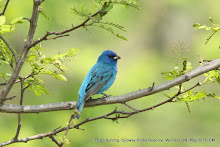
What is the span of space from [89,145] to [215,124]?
4.06 m

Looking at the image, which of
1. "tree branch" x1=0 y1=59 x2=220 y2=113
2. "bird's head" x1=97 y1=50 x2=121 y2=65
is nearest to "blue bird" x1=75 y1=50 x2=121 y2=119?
"bird's head" x1=97 y1=50 x2=121 y2=65

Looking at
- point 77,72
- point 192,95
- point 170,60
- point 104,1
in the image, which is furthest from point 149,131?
point 104,1

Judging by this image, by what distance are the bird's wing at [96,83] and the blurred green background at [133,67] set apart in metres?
2.65

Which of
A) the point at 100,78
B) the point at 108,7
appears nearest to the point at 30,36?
the point at 108,7

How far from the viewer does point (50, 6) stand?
885 cm

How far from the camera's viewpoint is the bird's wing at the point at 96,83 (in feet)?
14.0

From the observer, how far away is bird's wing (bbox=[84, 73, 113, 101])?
4.28 metres

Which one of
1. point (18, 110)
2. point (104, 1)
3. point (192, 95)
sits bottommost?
point (18, 110)

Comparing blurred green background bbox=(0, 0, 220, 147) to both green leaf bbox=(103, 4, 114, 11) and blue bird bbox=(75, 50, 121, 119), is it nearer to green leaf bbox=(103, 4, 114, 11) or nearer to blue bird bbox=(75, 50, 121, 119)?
blue bird bbox=(75, 50, 121, 119)

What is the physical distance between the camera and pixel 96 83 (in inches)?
177

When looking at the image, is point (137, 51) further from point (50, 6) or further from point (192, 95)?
point (192, 95)

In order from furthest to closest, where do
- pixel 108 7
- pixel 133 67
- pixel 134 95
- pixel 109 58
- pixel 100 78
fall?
pixel 133 67 < pixel 109 58 < pixel 100 78 < pixel 134 95 < pixel 108 7

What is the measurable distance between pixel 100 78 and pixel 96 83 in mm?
161

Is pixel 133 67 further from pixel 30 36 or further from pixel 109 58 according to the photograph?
pixel 30 36
